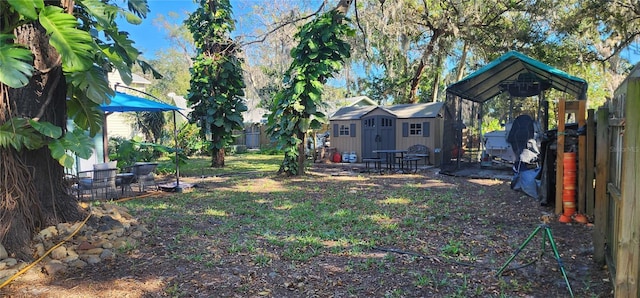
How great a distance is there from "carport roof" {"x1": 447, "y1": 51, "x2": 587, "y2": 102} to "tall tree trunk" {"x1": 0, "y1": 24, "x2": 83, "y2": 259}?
9086 millimetres

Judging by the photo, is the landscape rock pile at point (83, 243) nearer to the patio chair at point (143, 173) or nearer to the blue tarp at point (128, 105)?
the patio chair at point (143, 173)

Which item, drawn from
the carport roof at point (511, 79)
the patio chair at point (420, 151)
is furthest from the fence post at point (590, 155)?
the patio chair at point (420, 151)

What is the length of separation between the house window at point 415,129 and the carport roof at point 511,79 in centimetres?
283

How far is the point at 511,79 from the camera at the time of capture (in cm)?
1179

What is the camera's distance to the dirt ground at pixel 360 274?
136 inches

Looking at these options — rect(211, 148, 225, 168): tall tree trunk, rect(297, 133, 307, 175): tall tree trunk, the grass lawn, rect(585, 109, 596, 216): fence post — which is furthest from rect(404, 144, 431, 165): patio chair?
rect(585, 109, 596, 216): fence post

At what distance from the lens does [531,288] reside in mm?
3430

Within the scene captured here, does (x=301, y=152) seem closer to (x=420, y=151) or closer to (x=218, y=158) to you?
(x=218, y=158)

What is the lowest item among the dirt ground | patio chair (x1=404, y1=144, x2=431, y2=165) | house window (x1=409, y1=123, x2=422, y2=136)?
the dirt ground

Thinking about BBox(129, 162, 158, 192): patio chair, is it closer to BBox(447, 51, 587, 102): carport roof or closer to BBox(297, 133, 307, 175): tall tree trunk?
BBox(297, 133, 307, 175): tall tree trunk

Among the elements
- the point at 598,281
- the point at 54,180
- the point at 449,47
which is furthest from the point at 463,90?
the point at 54,180

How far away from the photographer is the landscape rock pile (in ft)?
12.8

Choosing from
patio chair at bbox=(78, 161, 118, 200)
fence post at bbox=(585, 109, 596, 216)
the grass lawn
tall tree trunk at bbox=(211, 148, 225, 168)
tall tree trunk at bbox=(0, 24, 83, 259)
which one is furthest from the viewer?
tall tree trunk at bbox=(211, 148, 225, 168)

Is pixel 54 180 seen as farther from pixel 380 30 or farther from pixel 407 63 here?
pixel 407 63
